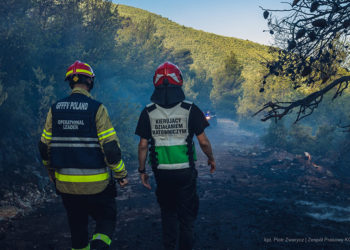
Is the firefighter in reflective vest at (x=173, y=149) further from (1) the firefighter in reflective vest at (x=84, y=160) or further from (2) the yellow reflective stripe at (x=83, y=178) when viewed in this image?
(2) the yellow reflective stripe at (x=83, y=178)

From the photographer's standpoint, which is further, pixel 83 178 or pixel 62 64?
pixel 62 64

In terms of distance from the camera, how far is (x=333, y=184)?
29.3ft

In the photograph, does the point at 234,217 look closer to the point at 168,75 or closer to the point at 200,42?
the point at 168,75

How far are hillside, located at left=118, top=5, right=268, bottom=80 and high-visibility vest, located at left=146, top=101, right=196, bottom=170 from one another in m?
77.2

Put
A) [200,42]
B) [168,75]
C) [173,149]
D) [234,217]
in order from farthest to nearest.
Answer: [200,42], [234,217], [168,75], [173,149]

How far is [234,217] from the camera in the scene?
223 inches

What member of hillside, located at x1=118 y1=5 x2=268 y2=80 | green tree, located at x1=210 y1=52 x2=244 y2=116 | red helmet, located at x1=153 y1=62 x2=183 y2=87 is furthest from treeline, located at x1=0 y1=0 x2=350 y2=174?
hillside, located at x1=118 y1=5 x2=268 y2=80

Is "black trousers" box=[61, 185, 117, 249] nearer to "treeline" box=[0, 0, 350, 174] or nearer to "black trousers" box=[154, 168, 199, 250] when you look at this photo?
"black trousers" box=[154, 168, 199, 250]

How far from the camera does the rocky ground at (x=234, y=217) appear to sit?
4449mm

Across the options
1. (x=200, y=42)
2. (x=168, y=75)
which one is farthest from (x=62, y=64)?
(x=200, y=42)

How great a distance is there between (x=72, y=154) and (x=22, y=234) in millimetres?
3343

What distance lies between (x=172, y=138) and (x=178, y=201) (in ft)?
2.50

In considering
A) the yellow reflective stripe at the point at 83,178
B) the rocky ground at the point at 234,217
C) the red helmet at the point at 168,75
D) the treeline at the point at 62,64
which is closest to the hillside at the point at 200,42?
the treeline at the point at 62,64

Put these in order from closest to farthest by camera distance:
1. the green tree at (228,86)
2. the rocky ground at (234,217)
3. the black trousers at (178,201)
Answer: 1. the black trousers at (178,201)
2. the rocky ground at (234,217)
3. the green tree at (228,86)
